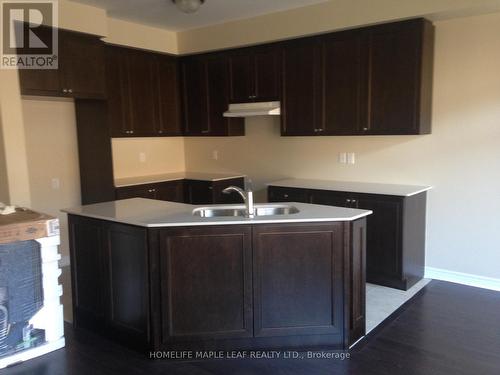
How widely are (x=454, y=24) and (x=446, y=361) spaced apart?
2970 millimetres

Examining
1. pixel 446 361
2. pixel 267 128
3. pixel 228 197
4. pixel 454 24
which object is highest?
pixel 454 24

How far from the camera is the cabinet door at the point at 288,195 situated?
4.52 m

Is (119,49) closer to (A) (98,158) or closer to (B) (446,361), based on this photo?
(A) (98,158)

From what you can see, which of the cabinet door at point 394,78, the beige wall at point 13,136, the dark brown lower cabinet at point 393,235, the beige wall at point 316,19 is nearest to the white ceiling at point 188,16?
the beige wall at point 316,19

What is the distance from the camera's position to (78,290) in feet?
11.0

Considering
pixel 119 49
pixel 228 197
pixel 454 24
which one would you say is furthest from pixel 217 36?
pixel 454 24

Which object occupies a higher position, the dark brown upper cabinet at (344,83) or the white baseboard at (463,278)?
the dark brown upper cabinet at (344,83)

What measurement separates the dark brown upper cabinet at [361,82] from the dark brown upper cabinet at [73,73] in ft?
6.62

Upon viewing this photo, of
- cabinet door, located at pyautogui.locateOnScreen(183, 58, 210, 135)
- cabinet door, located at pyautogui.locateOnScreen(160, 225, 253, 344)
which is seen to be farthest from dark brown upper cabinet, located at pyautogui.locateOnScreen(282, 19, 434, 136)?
cabinet door, located at pyautogui.locateOnScreen(160, 225, 253, 344)

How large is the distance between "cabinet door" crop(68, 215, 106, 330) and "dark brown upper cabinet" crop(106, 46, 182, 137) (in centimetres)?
200

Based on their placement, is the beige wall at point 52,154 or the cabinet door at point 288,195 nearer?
the cabinet door at point 288,195

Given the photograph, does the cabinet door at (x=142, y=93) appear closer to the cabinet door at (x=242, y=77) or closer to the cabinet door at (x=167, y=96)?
the cabinet door at (x=167, y=96)

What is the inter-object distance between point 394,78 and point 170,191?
2.85 meters

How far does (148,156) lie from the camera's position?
580 centimetres
